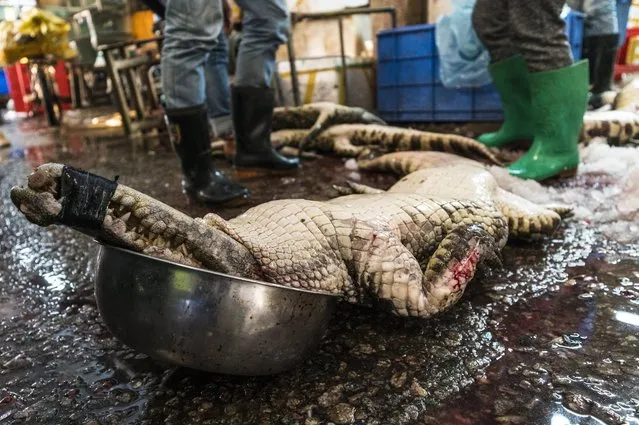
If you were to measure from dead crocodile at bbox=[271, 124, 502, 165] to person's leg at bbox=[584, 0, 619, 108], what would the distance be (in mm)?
2511

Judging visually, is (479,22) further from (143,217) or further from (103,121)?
(103,121)

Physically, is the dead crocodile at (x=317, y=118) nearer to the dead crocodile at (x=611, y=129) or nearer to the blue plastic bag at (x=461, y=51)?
the blue plastic bag at (x=461, y=51)

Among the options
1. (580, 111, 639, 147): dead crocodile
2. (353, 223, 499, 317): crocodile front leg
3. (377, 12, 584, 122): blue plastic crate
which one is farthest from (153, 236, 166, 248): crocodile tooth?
(377, 12, 584, 122): blue plastic crate

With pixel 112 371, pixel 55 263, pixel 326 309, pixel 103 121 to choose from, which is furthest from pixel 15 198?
pixel 103 121

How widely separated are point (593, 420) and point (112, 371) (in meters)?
1.26

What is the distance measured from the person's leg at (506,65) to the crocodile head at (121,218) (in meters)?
2.93

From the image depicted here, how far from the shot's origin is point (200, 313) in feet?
3.40

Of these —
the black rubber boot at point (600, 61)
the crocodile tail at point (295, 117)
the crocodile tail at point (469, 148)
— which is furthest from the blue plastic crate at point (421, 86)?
the crocodile tail at point (469, 148)

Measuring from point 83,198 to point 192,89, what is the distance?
1.83 m

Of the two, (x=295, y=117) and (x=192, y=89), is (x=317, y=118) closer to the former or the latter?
(x=295, y=117)

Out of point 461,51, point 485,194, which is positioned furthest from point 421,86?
point 485,194

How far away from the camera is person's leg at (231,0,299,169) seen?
3.08 meters

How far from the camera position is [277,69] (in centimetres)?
648

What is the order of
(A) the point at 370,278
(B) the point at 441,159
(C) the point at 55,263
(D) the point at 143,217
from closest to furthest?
(D) the point at 143,217
(A) the point at 370,278
(C) the point at 55,263
(B) the point at 441,159
